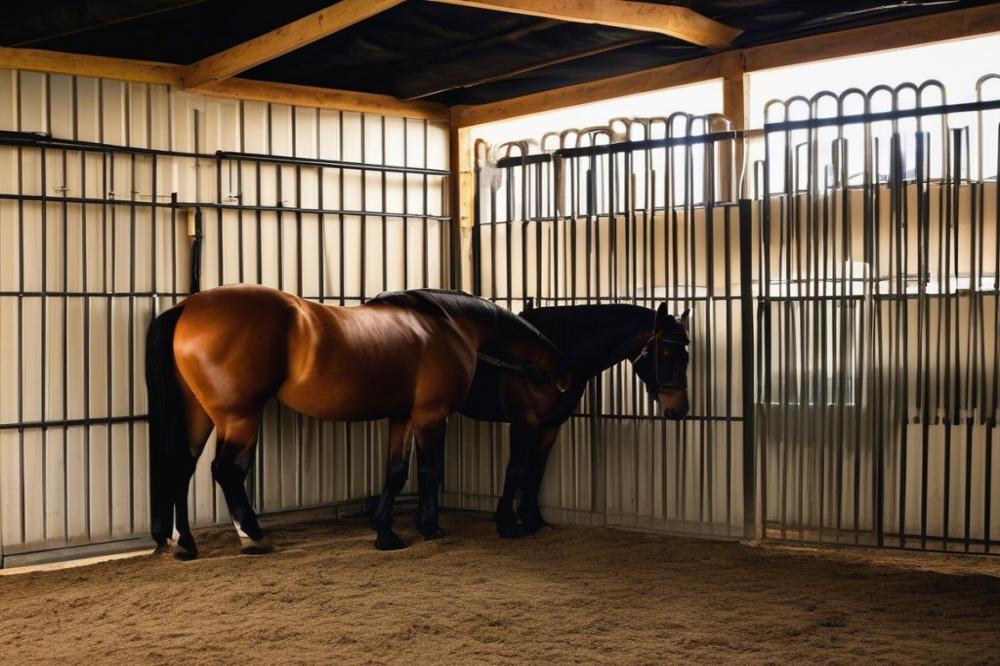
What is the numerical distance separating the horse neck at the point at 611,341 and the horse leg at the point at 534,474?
0.51 m

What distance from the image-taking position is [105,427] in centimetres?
651

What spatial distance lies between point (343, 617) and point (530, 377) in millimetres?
2418

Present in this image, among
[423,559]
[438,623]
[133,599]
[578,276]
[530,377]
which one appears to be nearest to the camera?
[438,623]

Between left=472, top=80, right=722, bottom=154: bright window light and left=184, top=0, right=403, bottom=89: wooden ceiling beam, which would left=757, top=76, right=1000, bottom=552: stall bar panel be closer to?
left=472, top=80, right=722, bottom=154: bright window light

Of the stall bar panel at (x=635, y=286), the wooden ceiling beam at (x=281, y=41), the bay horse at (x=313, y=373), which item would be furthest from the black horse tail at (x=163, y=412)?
the stall bar panel at (x=635, y=286)

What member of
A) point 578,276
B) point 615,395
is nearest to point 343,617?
point 615,395

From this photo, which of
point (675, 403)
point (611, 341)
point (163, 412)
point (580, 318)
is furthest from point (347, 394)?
point (675, 403)

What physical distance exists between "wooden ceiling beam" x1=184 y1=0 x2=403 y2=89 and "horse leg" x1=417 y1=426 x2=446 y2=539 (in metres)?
2.52

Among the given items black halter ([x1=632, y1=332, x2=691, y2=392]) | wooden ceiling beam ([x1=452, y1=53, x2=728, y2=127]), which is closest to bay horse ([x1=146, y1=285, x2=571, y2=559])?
black halter ([x1=632, y1=332, x2=691, y2=392])

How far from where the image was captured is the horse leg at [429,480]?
657 centimetres

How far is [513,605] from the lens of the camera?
5.04 m

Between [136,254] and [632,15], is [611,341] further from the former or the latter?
[136,254]

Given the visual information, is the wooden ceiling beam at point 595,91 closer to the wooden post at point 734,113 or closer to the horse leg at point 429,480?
the wooden post at point 734,113

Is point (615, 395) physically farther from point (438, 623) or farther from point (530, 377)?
point (438, 623)
